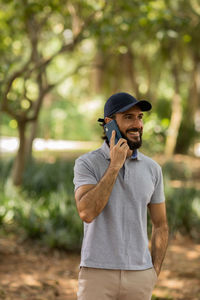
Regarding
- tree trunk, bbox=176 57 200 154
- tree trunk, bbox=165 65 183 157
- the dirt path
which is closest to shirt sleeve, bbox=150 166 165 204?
the dirt path

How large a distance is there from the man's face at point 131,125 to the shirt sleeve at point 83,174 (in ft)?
0.85

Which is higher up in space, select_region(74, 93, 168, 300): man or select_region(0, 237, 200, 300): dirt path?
select_region(74, 93, 168, 300): man

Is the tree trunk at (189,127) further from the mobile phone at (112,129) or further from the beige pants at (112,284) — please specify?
the beige pants at (112,284)

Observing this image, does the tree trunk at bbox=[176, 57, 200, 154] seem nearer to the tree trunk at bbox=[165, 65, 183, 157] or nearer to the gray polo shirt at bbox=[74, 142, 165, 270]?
the tree trunk at bbox=[165, 65, 183, 157]

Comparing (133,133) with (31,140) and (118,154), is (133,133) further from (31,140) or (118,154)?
(31,140)

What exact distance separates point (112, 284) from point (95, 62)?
13.6 meters

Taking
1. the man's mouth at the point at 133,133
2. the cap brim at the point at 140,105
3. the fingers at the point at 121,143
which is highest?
the cap brim at the point at 140,105

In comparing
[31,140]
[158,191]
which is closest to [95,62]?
[31,140]

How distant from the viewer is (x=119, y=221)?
242 cm

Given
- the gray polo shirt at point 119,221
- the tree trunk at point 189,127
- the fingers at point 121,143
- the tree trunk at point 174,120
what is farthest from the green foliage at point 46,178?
the tree trunk at point 189,127

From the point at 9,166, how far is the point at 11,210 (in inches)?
129

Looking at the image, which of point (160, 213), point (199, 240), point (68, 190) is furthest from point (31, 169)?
point (160, 213)

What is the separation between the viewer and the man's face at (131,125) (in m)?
2.50

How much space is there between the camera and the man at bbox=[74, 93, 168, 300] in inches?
93.4
